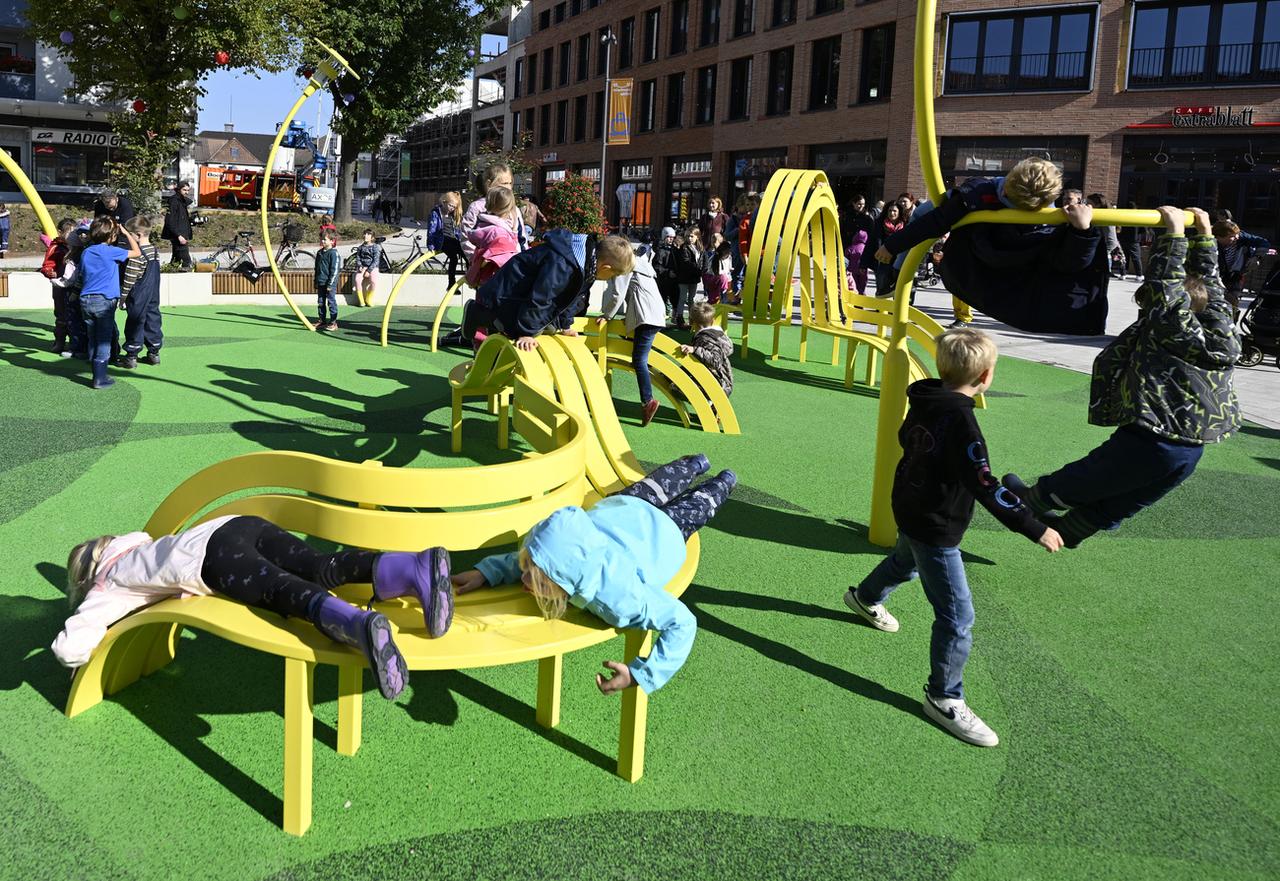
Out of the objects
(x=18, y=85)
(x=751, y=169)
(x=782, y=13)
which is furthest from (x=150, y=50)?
(x=782, y=13)

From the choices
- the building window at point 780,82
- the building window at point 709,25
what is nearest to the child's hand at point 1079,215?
the building window at point 780,82

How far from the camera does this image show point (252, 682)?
156 inches

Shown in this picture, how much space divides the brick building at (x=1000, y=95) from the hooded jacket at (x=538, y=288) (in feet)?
92.0

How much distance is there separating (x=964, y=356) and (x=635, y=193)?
1871 inches

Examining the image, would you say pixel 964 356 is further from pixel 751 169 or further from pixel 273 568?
pixel 751 169

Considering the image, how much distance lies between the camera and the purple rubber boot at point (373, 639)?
2984 millimetres

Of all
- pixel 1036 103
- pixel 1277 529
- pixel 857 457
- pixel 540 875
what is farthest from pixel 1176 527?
pixel 1036 103

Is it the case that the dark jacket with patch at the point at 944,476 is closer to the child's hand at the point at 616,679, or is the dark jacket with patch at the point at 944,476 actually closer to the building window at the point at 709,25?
the child's hand at the point at 616,679

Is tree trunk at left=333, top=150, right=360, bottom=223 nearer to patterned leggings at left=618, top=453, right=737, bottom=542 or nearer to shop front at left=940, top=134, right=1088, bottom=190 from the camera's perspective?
shop front at left=940, top=134, right=1088, bottom=190

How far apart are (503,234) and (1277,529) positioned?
627cm

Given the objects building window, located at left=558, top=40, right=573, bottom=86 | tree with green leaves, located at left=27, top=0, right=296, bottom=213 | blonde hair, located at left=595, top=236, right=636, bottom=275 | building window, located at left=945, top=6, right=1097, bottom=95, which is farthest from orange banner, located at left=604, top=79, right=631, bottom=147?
blonde hair, located at left=595, top=236, right=636, bottom=275

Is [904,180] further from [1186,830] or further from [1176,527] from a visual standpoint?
[1186,830]

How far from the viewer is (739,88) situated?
41.9m

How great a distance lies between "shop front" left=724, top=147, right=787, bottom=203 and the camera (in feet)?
129
